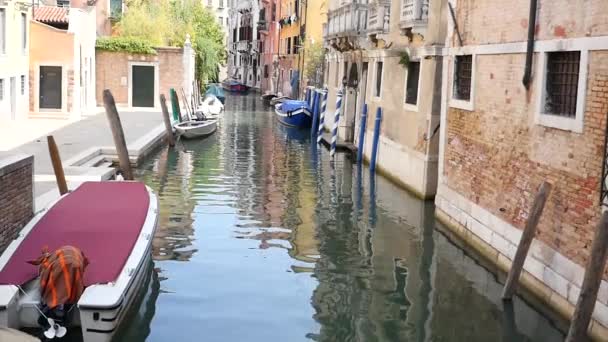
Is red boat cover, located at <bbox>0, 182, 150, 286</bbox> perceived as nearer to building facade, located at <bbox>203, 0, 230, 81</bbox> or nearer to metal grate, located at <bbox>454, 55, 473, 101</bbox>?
metal grate, located at <bbox>454, 55, 473, 101</bbox>

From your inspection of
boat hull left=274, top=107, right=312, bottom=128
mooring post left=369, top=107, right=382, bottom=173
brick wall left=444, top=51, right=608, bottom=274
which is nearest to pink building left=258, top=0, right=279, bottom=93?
boat hull left=274, top=107, right=312, bottom=128

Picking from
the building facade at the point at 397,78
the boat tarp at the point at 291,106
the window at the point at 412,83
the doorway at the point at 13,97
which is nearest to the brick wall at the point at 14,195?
the building facade at the point at 397,78

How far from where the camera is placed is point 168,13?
36.3 meters

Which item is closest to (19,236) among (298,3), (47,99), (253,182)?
(253,182)

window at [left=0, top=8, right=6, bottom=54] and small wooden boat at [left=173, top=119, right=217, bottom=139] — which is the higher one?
window at [left=0, top=8, right=6, bottom=54]

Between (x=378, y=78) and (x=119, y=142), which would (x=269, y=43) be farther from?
(x=119, y=142)

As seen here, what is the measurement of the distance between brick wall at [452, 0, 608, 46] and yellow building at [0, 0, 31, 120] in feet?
43.2

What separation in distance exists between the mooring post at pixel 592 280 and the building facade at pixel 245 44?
183ft

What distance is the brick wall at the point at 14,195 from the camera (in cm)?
781

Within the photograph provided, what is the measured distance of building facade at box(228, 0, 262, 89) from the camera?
207 feet

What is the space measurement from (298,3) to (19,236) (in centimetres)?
3622

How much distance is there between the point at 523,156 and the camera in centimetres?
903

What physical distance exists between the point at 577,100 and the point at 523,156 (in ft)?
4.69

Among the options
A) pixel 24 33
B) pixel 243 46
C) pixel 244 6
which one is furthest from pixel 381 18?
pixel 244 6
